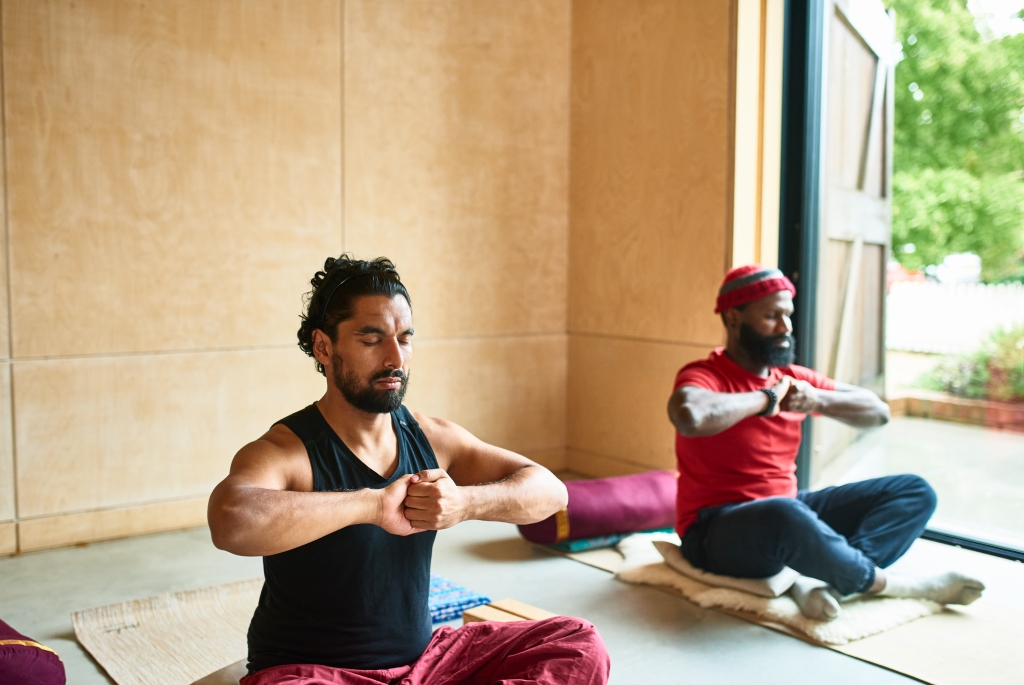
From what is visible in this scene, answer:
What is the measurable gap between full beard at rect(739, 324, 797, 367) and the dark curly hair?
1781mm

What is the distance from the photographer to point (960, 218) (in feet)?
14.3

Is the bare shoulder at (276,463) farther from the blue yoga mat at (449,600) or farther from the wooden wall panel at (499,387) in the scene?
the wooden wall panel at (499,387)

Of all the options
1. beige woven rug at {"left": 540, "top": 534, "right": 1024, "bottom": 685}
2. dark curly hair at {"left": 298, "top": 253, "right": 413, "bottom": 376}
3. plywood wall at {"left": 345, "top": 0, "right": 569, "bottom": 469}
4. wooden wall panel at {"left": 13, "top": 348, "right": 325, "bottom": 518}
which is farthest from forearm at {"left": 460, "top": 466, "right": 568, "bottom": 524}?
plywood wall at {"left": 345, "top": 0, "right": 569, "bottom": 469}

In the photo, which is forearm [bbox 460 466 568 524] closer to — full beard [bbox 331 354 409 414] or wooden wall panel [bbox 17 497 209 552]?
full beard [bbox 331 354 409 414]

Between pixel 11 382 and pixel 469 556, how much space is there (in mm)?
2055

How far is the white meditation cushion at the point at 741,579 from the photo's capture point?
3355mm

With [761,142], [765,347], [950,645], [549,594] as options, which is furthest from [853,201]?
[549,594]

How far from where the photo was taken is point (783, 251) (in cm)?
482

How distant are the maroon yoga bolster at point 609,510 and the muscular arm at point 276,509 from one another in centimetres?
201

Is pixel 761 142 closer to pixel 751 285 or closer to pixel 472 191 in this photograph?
pixel 751 285

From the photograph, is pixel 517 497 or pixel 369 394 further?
pixel 517 497

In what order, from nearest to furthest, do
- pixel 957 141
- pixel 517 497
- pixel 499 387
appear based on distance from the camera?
1. pixel 517 497
2. pixel 957 141
3. pixel 499 387

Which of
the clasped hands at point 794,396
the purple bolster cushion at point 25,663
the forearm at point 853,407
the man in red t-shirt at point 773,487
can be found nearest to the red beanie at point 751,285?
the man in red t-shirt at point 773,487

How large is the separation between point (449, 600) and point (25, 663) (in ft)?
4.62
